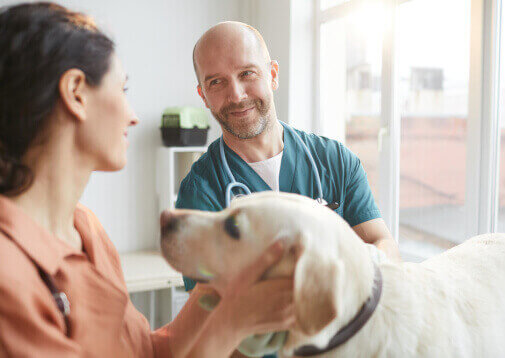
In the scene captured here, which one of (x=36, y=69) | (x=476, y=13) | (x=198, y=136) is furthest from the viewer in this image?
(x=198, y=136)

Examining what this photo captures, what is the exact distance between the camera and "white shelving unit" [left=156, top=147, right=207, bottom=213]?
285 centimetres

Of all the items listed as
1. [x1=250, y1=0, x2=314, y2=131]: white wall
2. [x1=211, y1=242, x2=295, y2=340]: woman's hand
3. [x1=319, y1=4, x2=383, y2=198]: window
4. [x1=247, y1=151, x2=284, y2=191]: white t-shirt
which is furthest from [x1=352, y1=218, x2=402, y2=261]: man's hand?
[x1=250, y1=0, x2=314, y2=131]: white wall

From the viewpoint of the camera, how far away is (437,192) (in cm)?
219

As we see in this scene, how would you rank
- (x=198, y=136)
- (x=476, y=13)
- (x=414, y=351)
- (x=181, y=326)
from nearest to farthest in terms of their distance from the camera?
1. (x=414, y=351)
2. (x=181, y=326)
3. (x=476, y=13)
4. (x=198, y=136)

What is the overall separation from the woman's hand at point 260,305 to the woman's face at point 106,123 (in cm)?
27

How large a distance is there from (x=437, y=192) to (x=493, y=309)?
4.91 feet

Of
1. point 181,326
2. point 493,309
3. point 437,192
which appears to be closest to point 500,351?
point 493,309

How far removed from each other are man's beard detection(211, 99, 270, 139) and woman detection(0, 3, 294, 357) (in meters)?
0.58

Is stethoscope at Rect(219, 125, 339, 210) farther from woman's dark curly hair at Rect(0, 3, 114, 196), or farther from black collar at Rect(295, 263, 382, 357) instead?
woman's dark curly hair at Rect(0, 3, 114, 196)

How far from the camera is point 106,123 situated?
672mm

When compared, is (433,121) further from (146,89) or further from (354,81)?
(146,89)

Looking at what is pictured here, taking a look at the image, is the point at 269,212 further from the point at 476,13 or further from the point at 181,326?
the point at 476,13

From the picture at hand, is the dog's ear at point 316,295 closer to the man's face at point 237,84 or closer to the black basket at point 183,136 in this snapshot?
the man's face at point 237,84

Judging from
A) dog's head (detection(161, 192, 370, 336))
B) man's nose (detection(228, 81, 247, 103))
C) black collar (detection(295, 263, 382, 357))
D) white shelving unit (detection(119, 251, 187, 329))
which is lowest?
white shelving unit (detection(119, 251, 187, 329))
